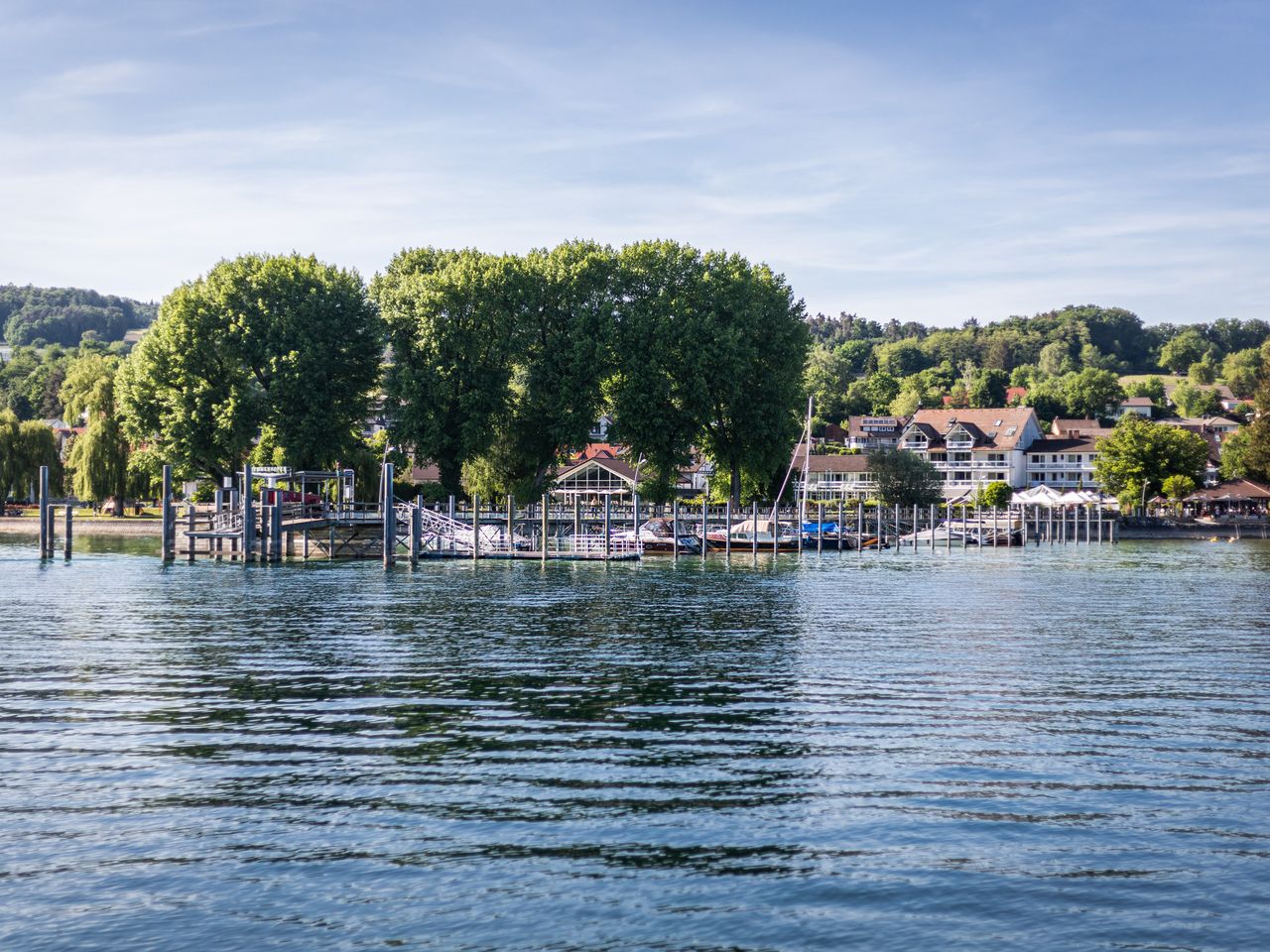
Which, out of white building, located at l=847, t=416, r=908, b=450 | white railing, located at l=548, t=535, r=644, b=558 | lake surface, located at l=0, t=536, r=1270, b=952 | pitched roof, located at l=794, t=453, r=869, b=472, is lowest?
lake surface, located at l=0, t=536, r=1270, b=952

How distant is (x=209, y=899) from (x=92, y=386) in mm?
91726

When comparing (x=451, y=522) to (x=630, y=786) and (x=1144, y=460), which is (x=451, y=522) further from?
(x=1144, y=460)

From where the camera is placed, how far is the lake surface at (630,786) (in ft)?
38.2

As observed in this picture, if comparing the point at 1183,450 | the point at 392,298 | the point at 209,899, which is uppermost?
the point at 392,298

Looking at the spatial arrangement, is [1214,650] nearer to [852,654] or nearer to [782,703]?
[852,654]

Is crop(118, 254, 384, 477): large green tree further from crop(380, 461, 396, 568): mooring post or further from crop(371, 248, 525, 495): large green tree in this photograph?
crop(380, 461, 396, 568): mooring post

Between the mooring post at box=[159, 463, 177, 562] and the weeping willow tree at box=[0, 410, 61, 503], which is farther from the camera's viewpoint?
the weeping willow tree at box=[0, 410, 61, 503]

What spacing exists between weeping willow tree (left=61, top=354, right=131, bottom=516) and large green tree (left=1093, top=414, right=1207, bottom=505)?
88945 millimetres

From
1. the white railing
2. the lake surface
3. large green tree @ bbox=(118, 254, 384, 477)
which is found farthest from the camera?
large green tree @ bbox=(118, 254, 384, 477)

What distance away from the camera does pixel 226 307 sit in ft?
241

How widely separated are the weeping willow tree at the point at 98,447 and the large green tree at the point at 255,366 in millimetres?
17134

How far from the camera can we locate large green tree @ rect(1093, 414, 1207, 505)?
401ft

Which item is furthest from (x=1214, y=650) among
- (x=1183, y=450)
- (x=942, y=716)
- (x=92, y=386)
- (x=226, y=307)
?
(x=1183, y=450)

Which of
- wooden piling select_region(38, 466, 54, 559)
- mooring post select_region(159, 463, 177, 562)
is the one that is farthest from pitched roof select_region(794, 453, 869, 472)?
wooden piling select_region(38, 466, 54, 559)
